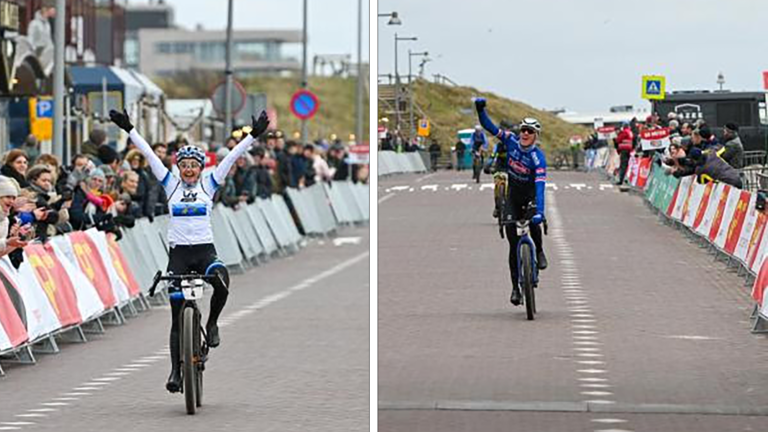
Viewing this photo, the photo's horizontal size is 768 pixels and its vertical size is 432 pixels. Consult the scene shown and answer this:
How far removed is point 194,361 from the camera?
15664 millimetres

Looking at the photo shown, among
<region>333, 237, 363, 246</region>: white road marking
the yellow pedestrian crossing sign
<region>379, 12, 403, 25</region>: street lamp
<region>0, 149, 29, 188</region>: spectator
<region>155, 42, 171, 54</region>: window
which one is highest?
<region>155, 42, 171, 54</region>: window

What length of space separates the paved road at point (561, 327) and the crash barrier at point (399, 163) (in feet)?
0.27

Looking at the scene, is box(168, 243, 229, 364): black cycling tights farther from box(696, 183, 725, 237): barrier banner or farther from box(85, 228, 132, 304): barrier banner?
box(85, 228, 132, 304): barrier banner

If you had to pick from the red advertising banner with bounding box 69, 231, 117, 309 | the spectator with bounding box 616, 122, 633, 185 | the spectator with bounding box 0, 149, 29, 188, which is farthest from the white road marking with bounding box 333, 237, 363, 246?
the spectator with bounding box 616, 122, 633, 185

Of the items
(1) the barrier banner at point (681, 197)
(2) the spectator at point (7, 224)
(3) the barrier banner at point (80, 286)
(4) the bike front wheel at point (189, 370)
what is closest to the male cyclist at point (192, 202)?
(4) the bike front wheel at point (189, 370)

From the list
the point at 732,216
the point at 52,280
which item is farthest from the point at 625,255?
the point at 52,280

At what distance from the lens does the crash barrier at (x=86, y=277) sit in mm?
19234

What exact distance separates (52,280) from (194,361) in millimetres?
Result: 5419

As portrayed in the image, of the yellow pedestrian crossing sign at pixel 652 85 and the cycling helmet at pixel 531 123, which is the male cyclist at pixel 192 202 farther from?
the yellow pedestrian crossing sign at pixel 652 85

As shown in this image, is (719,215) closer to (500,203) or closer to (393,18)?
(500,203)

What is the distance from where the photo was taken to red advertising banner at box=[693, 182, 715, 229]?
1529 cm

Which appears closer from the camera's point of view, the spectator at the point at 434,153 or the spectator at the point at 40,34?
the spectator at the point at 434,153

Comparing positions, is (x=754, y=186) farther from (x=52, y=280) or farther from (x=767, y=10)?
(x=52, y=280)

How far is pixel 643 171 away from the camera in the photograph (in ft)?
49.2
